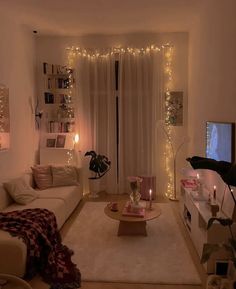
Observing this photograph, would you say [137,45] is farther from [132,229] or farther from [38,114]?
[132,229]

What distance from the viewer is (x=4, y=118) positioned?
4.46 m

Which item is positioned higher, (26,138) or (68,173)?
(26,138)

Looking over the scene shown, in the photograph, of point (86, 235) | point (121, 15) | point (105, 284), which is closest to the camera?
point (105, 284)

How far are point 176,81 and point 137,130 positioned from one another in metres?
1.21

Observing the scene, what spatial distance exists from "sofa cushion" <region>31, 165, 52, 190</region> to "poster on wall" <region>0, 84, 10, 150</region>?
25.3 inches

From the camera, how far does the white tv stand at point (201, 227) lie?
9.38ft

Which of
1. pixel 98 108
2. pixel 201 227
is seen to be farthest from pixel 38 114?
pixel 201 227

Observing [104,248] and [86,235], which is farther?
[86,235]

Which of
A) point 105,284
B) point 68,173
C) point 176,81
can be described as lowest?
point 105,284

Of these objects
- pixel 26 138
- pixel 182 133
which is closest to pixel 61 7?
pixel 26 138

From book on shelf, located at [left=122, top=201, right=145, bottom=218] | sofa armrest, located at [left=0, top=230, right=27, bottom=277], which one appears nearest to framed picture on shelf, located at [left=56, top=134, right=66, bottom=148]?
book on shelf, located at [left=122, top=201, right=145, bottom=218]

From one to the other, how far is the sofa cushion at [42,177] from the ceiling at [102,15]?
2.45m

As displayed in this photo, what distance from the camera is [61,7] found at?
4406 mm

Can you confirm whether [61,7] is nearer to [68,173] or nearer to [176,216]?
[68,173]
